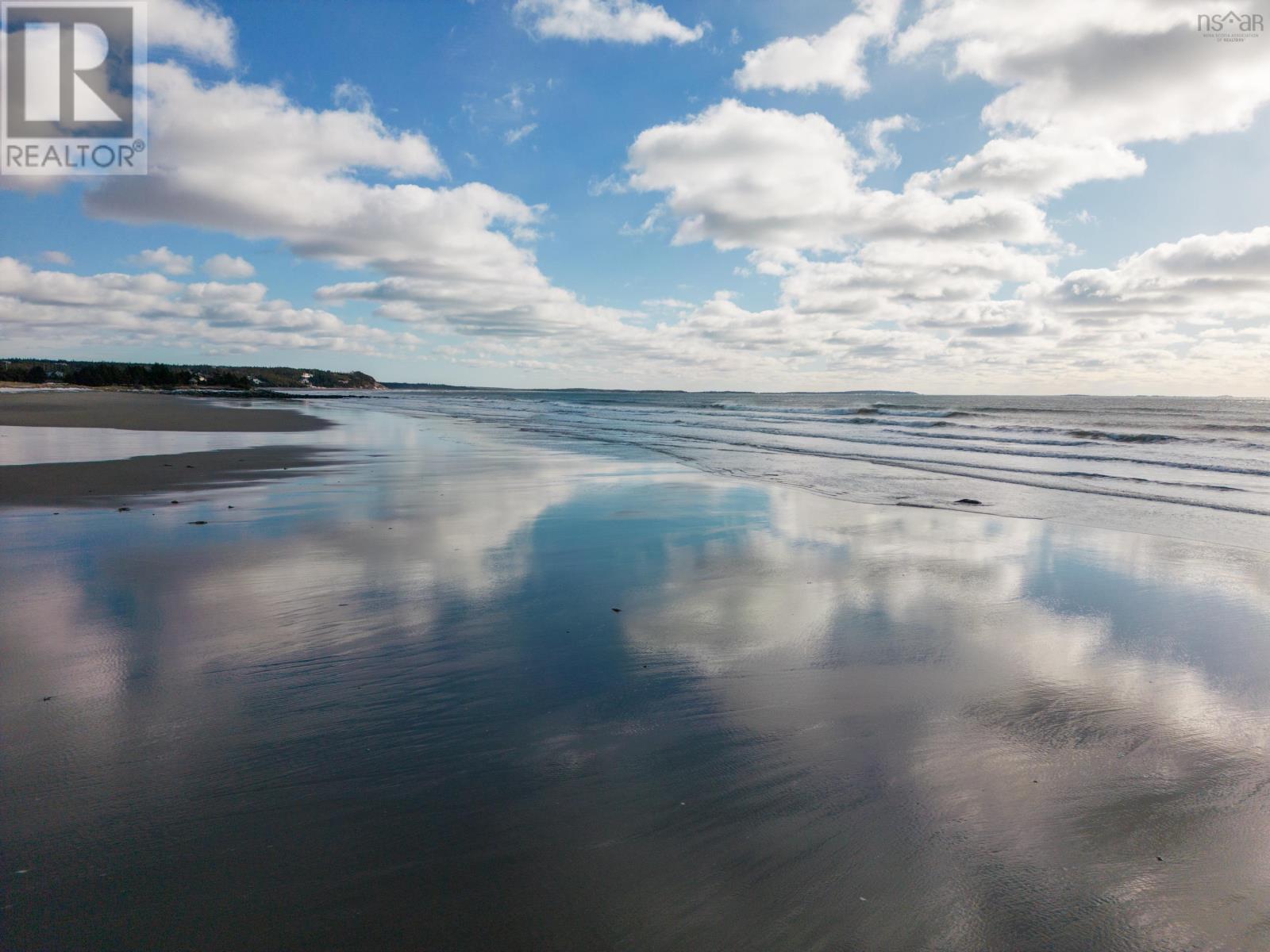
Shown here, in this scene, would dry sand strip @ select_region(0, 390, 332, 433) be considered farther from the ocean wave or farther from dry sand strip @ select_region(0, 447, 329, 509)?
the ocean wave

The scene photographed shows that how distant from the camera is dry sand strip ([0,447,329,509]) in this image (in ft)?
32.7

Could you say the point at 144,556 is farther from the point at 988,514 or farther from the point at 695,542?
the point at 988,514

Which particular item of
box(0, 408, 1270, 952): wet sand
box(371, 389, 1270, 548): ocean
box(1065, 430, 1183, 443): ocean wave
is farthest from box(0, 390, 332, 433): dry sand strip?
box(1065, 430, 1183, 443): ocean wave

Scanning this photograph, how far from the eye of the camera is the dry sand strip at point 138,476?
9.98 meters

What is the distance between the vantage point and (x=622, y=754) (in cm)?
326

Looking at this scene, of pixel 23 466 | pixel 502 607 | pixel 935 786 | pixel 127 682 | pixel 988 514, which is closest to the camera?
pixel 935 786

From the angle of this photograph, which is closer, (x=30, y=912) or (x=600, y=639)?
(x=30, y=912)

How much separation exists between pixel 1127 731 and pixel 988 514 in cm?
765

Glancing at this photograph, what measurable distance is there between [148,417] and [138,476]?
22.1 meters

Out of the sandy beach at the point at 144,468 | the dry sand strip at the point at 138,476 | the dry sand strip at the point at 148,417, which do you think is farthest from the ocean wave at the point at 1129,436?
the dry sand strip at the point at 148,417

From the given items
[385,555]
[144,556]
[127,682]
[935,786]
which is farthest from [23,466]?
[935,786]

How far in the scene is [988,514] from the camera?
34.8 feet

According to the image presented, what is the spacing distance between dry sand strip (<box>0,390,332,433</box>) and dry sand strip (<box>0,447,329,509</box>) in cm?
981

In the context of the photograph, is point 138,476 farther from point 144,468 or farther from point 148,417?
point 148,417
